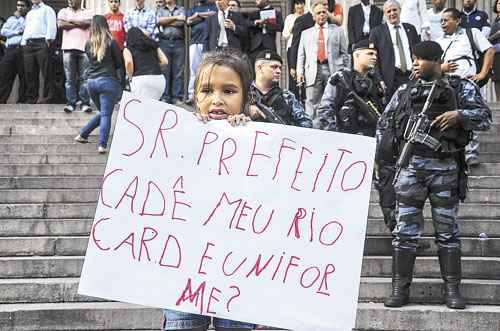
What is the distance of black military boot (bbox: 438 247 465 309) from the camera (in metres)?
6.32

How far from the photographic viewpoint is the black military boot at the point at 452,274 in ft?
20.7

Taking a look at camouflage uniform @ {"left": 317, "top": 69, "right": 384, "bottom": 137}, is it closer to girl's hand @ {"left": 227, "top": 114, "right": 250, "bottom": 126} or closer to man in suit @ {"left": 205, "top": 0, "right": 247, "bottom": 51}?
girl's hand @ {"left": 227, "top": 114, "right": 250, "bottom": 126}

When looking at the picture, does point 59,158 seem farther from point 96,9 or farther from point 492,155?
point 96,9

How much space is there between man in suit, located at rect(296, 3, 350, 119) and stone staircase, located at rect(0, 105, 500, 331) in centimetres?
200

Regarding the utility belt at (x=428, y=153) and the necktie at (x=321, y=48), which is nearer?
the utility belt at (x=428, y=153)

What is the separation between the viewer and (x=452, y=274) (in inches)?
249

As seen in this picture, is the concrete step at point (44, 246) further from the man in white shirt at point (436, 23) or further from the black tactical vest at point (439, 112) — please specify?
the man in white shirt at point (436, 23)

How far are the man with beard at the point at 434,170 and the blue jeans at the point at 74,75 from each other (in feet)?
22.3

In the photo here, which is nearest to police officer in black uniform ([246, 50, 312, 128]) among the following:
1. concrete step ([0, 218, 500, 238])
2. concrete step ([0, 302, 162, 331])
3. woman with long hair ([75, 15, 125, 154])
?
concrete step ([0, 218, 500, 238])

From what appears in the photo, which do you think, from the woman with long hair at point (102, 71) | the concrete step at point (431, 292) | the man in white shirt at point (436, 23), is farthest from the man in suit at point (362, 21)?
the concrete step at point (431, 292)

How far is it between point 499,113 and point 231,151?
880cm

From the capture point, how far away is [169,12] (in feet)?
42.0

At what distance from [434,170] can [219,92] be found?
10.6ft

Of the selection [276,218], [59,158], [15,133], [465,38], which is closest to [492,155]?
[465,38]
